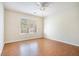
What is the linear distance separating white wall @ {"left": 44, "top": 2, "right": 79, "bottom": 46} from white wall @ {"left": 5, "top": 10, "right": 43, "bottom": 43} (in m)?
0.22

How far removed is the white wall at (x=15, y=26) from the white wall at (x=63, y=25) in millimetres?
220

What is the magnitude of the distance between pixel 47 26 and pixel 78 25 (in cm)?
98

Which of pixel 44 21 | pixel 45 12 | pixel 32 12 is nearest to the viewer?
pixel 32 12

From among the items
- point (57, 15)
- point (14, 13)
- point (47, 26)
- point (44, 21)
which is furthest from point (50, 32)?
point (14, 13)

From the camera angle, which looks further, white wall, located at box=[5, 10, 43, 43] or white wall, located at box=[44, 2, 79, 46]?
white wall, located at box=[44, 2, 79, 46]

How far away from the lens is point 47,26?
183 centimetres

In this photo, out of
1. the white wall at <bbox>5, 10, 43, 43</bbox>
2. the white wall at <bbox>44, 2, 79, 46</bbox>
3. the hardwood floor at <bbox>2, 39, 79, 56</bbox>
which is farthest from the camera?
the hardwood floor at <bbox>2, 39, 79, 56</bbox>

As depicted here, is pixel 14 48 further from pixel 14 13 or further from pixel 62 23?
pixel 62 23

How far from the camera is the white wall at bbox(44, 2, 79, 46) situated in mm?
1798

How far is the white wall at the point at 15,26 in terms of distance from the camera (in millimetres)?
1664

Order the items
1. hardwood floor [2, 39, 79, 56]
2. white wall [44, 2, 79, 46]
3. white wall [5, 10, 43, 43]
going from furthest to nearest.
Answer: hardwood floor [2, 39, 79, 56] → white wall [44, 2, 79, 46] → white wall [5, 10, 43, 43]

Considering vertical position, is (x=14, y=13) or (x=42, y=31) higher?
(x=14, y=13)

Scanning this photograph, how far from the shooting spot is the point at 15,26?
5.51 feet

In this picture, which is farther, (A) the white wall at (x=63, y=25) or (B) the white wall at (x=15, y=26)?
(A) the white wall at (x=63, y=25)
